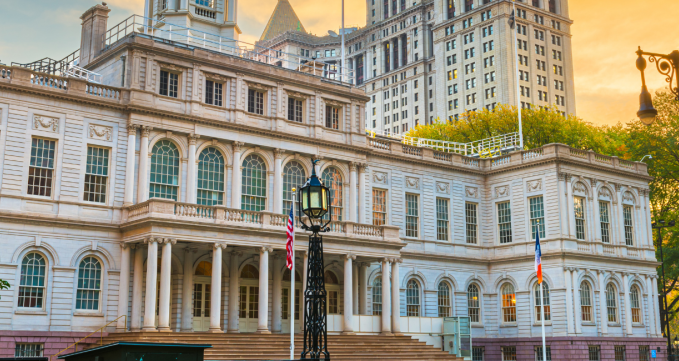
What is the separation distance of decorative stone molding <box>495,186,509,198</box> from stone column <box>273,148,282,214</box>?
53.6ft

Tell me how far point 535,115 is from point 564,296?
25204 millimetres

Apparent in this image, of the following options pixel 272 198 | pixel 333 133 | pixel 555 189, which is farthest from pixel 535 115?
pixel 272 198

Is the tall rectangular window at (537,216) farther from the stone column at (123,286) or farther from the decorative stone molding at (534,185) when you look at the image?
the stone column at (123,286)

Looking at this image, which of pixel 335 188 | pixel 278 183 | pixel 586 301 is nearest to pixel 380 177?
pixel 335 188

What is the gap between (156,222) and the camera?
3369 centimetres

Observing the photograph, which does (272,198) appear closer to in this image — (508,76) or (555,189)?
(555,189)

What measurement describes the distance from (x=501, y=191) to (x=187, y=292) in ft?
74.8

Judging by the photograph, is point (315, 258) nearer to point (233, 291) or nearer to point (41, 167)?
point (41, 167)

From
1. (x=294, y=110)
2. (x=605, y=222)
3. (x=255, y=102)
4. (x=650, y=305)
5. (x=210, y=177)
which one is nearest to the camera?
(x=210, y=177)

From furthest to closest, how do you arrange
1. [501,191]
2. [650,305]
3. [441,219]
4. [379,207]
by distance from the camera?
[650,305], [501,191], [441,219], [379,207]

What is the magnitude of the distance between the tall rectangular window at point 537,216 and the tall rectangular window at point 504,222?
175 cm

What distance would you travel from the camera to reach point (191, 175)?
38.3m

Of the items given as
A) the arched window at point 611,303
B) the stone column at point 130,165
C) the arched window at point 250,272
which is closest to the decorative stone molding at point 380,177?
the arched window at point 250,272

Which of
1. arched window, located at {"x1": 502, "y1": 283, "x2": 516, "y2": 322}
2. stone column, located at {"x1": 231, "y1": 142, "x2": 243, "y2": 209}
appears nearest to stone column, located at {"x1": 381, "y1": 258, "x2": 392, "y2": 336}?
stone column, located at {"x1": 231, "y1": 142, "x2": 243, "y2": 209}
